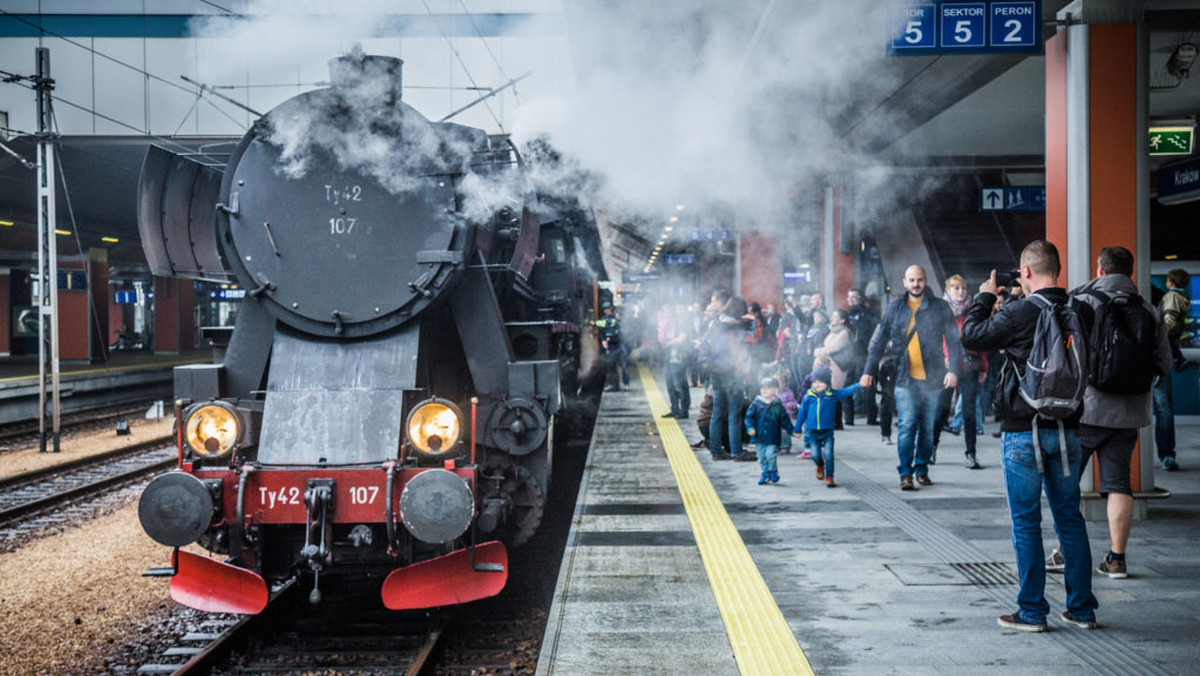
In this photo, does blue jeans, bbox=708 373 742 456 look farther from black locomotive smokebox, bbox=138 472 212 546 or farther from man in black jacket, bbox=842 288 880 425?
black locomotive smokebox, bbox=138 472 212 546

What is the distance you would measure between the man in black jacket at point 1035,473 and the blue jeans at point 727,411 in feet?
15.8

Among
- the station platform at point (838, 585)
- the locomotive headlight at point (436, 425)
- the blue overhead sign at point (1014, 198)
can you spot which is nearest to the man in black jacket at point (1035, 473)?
the station platform at point (838, 585)

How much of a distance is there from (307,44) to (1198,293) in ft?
37.6

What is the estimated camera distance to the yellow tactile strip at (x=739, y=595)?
3.59 meters

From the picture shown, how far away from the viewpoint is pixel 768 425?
7.45 meters

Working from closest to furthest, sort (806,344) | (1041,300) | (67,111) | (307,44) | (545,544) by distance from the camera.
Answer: (1041,300)
(307,44)
(545,544)
(806,344)
(67,111)

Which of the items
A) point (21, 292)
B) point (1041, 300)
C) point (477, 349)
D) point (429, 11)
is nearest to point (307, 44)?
point (429, 11)

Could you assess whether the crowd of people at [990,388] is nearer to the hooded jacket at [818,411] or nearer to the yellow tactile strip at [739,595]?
the hooded jacket at [818,411]

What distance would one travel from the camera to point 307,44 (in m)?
5.77

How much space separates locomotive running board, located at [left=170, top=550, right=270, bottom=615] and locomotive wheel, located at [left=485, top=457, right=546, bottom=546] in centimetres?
127

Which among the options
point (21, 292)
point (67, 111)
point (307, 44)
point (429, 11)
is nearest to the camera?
point (307, 44)

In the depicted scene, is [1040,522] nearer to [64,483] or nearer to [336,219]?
[336,219]

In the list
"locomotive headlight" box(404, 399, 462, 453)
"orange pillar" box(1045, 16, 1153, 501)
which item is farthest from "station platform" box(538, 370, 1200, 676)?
"orange pillar" box(1045, 16, 1153, 501)

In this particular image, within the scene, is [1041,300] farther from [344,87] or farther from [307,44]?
[307,44]
